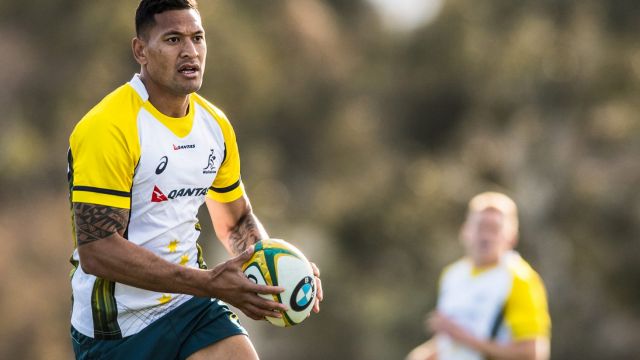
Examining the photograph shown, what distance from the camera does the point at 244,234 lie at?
5.29 meters

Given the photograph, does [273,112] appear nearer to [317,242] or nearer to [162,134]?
[317,242]

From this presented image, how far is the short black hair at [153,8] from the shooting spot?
15.5 feet

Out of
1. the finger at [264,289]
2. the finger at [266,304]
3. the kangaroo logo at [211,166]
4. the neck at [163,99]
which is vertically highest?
the neck at [163,99]

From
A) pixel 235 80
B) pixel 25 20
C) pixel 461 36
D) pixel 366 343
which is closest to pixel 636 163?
pixel 461 36

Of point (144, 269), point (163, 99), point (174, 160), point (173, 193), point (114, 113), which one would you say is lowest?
point (144, 269)

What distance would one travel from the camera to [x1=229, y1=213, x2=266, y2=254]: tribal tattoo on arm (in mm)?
5246

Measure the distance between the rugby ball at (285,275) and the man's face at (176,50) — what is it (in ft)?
2.56

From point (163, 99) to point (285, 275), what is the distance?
3.10 feet

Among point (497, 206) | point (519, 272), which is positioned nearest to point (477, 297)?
point (519, 272)

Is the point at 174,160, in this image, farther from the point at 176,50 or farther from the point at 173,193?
the point at 176,50

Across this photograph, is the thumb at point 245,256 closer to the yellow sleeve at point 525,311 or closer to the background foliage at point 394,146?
the yellow sleeve at point 525,311

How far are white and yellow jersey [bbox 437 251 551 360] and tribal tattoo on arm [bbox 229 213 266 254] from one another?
2614mm

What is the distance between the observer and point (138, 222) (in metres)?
4.71

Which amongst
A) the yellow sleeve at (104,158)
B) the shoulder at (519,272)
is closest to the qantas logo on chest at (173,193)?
the yellow sleeve at (104,158)
